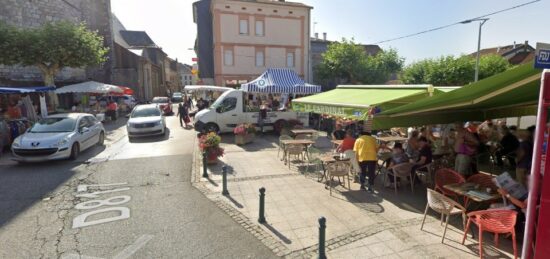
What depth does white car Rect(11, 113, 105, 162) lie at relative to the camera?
32.1ft

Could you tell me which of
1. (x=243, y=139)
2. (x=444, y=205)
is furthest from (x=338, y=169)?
(x=243, y=139)

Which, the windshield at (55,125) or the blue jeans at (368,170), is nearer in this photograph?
the blue jeans at (368,170)

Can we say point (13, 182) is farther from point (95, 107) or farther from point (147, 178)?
point (95, 107)

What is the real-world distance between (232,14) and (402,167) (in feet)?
86.1

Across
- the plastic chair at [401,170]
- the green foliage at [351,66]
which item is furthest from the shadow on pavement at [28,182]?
the green foliage at [351,66]

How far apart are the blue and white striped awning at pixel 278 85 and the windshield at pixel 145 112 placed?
4639 millimetres

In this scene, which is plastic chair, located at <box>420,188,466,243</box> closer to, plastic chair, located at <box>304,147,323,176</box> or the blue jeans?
the blue jeans

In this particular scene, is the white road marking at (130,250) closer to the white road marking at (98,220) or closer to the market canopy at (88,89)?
the white road marking at (98,220)

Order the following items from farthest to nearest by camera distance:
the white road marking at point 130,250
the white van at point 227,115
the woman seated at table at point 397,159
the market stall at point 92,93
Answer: the market stall at point 92,93 < the white van at point 227,115 < the woman seated at table at point 397,159 < the white road marking at point 130,250

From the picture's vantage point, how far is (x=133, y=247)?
5090 mm

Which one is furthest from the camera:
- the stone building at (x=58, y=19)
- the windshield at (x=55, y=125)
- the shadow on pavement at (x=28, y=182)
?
the stone building at (x=58, y=19)

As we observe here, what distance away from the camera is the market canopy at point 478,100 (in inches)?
167

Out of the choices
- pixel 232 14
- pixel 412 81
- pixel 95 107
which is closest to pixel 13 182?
pixel 95 107

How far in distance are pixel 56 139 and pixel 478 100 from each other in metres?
11.3
